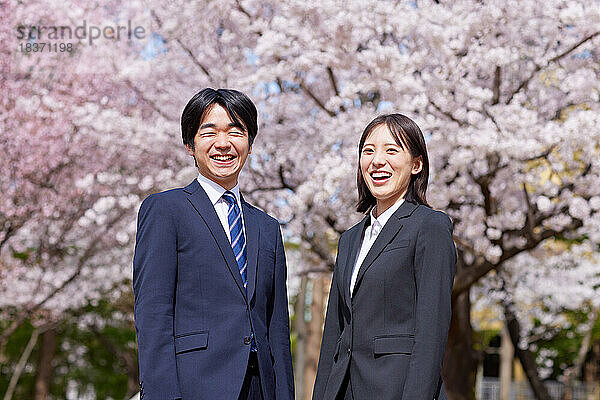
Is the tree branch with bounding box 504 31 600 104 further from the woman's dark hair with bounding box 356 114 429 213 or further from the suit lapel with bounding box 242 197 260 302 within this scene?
the suit lapel with bounding box 242 197 260 302

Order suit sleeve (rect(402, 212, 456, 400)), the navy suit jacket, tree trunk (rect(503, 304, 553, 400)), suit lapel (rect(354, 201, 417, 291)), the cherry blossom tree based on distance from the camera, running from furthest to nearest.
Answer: tree trunk (rect(503, 304, 553, 400)) → the cherry blossom tree → suit lapel (rect(354, 201, 417, 291)) → the navy suit jacket → suit sleeve (rect(402, 212, 456, 400))

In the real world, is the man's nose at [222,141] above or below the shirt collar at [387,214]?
above

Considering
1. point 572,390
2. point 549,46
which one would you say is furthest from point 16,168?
point 572,390

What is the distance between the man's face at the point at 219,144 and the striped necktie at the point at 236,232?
117mm

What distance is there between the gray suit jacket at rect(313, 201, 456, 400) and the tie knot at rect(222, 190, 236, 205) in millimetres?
593

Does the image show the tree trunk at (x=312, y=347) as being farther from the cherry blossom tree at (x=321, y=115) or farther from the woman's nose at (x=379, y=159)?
the woman's nose at (x=379, y=159)

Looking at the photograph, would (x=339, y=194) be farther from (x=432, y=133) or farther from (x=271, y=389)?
(x=271, y=389)

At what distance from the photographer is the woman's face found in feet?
11.3

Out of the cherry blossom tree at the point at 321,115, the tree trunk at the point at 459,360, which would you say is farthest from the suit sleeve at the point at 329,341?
the tree trunk at the point at 459,360

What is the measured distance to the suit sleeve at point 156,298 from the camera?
3.13m

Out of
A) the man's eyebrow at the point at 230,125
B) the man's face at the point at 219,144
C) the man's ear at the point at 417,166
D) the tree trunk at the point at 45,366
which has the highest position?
the man's eyebrow at the point at 230,125

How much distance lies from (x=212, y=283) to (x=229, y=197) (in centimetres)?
45

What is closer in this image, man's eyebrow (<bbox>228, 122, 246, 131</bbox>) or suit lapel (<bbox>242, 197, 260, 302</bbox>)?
suit lapel (<bbox>242, 197, 260, 302</bbox>)

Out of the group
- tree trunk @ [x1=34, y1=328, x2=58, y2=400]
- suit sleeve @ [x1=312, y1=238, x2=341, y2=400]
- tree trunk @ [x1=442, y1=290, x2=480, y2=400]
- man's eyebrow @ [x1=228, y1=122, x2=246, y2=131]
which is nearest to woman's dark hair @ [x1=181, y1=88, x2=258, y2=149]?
man's eyebrow @ [x1=228, y1=122, x2=246, y2=131]
